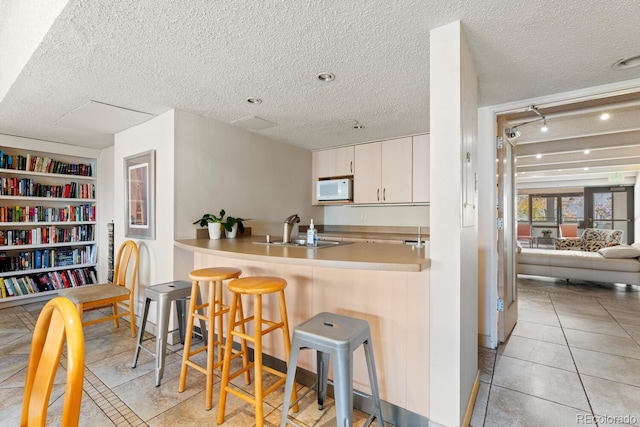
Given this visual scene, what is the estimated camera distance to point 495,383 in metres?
2.10

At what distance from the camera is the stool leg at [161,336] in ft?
6.69

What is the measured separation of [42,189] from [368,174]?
427 cm

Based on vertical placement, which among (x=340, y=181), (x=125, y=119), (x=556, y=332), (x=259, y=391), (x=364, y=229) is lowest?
(x=556, y=332)

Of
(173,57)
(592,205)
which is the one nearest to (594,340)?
(173,57)

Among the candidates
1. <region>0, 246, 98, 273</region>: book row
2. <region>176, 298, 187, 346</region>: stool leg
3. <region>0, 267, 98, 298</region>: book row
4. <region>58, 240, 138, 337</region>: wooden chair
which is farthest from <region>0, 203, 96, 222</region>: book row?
<region>176, 298, 187, 346</region>: stool leg

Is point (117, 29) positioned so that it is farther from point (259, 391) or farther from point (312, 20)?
point (259, 391)

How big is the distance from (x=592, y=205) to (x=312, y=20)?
10602 mm

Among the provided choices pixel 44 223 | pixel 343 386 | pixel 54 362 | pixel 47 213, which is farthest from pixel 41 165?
pixel 343 386

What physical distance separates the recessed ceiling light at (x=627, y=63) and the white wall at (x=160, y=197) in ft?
11.0

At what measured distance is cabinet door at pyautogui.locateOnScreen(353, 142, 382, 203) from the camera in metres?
3.93

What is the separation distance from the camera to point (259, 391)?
1.56 meters

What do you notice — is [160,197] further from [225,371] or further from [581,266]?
[581,266]

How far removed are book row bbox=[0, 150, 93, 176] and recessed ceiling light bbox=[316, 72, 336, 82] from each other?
13.1 feet

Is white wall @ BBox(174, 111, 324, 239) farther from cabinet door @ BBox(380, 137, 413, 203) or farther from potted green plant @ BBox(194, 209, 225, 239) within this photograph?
cabinet door @ BBox(380, 137, 413, 203)
